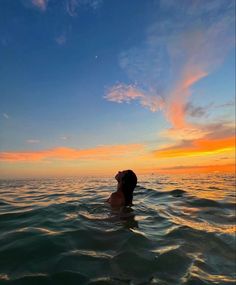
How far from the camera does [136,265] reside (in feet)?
16.2

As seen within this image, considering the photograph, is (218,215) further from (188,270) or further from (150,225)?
(188,270)

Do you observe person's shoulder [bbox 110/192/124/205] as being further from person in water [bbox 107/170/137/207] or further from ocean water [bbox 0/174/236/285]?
ocean water [bbox 0/174/236/285]

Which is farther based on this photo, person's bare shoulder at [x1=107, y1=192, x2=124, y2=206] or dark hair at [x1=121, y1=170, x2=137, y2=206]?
person's bare shoulder at [x1=107, y1=192, x2=124, y2=206]

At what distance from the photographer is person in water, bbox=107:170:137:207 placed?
10047 mm

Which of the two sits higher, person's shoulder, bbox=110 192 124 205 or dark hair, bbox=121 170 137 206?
dark hair, bbox=121 170 137 206

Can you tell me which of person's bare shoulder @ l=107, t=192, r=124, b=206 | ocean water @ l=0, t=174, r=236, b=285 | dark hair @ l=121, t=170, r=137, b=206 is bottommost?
ocean water @ l=0, t=174, r=236, b=285

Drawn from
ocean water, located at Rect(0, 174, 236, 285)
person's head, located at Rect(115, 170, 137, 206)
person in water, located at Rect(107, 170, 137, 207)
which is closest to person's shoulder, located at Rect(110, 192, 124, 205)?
person in water, located at Rect(107, 170, 137, 207)

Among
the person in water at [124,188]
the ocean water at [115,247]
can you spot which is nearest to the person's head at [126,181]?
the person in water at [124,188]

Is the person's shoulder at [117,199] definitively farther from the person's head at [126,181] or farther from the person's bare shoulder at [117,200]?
the person's head at [126,181]

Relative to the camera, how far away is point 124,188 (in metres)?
10.2

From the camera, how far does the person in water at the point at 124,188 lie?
1005 centimetres

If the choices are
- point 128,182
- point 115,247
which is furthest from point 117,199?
point 115,247

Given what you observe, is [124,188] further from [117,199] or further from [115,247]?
[115,247]

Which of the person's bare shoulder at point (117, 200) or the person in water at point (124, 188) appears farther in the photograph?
the person's bare shoulder at point (117, 200)
